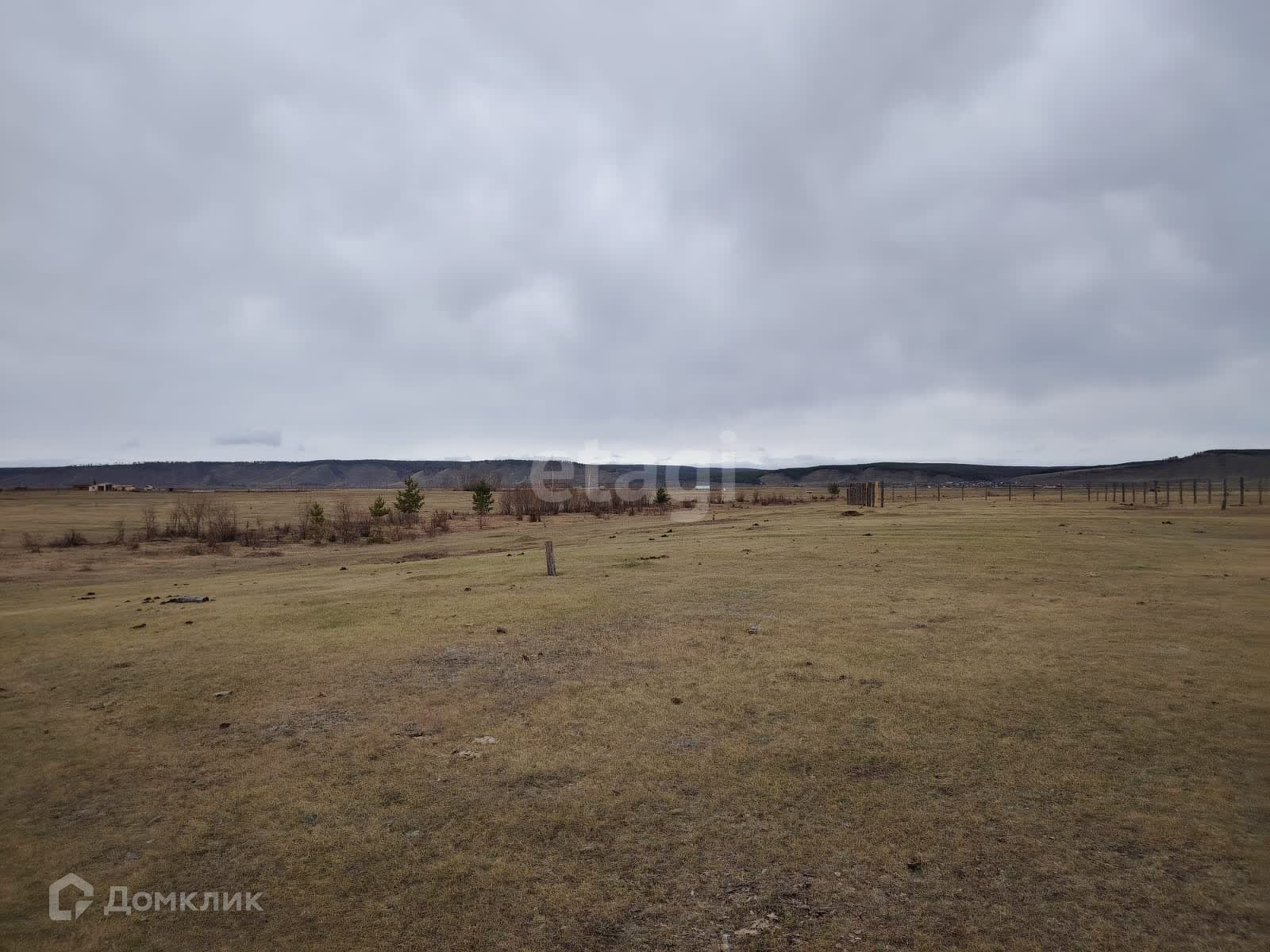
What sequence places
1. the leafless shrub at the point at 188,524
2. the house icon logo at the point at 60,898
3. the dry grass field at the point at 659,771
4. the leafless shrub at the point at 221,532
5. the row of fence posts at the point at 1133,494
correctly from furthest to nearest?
the row of fence posts at the point at 1133,494, the leafless shrub at the point at 188,524, the leafless shrub at the point at 221,532, the house icon logo at the point at 60,898, the dry grass field at the point at 659,771

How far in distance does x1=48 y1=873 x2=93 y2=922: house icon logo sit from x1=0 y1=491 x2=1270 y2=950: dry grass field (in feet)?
0.20

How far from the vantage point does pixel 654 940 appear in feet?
11.8

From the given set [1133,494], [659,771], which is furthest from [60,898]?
[1133,494]

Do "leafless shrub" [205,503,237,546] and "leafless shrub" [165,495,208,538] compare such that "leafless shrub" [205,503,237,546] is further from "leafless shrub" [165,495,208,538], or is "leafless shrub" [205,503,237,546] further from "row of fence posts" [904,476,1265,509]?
"row of fence posts" [904,476,1265,509]

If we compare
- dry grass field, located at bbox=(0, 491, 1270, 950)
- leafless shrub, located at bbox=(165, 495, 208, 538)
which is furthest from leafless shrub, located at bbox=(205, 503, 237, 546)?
dry grass field, located at bbox=(0, 491, 1270, 950)

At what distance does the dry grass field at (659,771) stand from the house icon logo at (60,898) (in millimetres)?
62

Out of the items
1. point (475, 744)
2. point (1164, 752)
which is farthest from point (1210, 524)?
point (475, 744)

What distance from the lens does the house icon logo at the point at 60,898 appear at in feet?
12.9

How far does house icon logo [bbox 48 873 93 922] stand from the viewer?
394 cm

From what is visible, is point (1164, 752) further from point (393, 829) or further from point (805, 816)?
point (393, 829)

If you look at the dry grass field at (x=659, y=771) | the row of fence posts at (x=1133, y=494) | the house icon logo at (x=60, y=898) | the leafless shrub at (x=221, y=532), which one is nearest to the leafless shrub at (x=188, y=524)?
the leafless shrub at (x=221, y=532)

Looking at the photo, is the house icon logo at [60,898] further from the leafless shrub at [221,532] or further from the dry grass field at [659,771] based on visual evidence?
the leafless shrub at [221,532]

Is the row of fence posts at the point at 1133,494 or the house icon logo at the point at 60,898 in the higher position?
the row of fence posts at the point at 1133,494

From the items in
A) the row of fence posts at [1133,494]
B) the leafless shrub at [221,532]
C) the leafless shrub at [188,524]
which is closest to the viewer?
the leafless shrub at [221,532]
